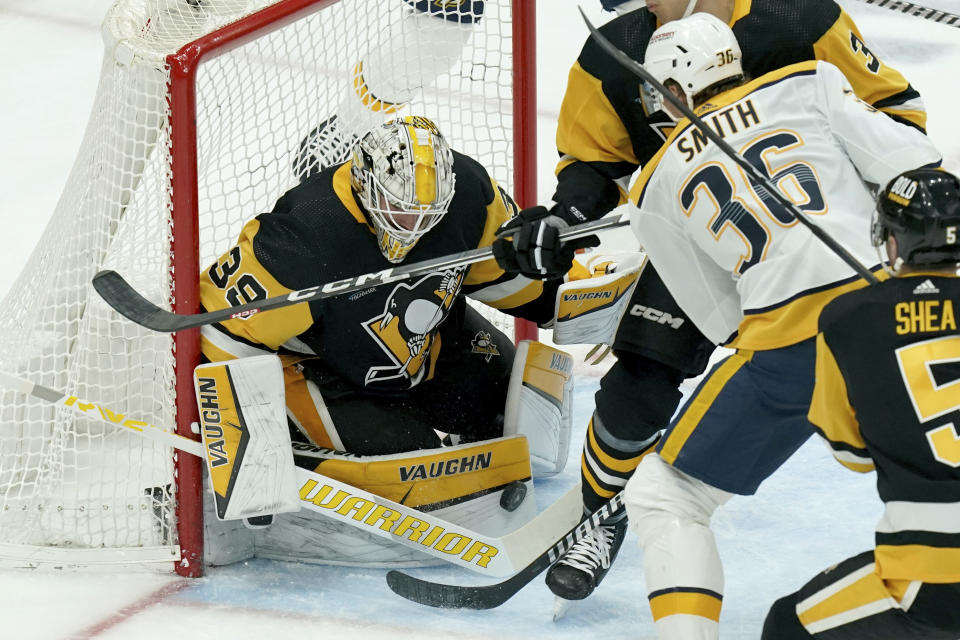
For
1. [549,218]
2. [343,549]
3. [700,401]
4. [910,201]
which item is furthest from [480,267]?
[910,201]

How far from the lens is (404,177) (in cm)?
233

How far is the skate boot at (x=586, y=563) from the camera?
2.32 metres

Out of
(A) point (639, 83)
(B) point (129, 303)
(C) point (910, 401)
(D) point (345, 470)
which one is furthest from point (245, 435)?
(C) point (910, 401)

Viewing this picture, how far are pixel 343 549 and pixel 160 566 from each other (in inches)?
14.0

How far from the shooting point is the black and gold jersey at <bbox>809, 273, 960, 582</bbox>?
1622mm

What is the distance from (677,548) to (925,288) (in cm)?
54

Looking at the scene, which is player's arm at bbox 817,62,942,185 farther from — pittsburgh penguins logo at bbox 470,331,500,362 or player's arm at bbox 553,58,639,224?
pittsburgh penguins logo at bbox 470,331,500,362

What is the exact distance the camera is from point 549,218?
2436mm

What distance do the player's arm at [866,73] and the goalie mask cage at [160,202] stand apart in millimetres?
799

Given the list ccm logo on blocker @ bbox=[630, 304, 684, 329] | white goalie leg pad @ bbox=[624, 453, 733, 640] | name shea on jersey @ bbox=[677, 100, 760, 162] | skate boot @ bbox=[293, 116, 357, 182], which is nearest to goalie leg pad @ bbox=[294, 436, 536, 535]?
ccm logo on blocker @ bbox=[630, 304, 684, 329]

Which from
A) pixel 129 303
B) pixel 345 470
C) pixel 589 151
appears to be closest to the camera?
pixel 129 303

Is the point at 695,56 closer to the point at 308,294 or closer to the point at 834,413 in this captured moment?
the point at 834,413

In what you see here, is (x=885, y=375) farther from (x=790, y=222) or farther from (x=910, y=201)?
(x=790, y=222)

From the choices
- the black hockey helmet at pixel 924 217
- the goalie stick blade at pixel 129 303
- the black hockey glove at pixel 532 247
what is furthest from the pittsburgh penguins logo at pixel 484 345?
the black hockey helmet at pixel 924 217
